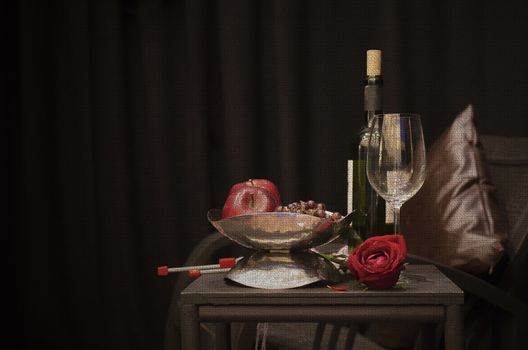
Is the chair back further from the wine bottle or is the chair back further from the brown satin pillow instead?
the wine bottle

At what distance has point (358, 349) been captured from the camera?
4.59ft

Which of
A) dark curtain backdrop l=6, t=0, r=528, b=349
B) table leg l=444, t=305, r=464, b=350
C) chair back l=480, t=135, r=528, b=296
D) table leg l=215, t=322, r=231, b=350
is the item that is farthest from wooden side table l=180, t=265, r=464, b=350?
dark curtain backdrop l=6, t=0, r=528, b=349

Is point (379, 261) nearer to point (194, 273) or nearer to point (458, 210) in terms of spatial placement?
point (194, 273)

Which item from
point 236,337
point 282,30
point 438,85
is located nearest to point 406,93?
point 438,85

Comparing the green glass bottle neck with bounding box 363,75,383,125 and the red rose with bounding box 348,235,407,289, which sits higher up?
the green glass bottle neck with bounding box 363,75,383,125

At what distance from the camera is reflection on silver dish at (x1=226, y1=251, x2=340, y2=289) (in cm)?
99

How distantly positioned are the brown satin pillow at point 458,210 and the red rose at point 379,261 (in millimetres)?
433

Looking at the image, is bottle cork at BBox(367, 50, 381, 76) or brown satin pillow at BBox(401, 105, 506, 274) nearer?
bottle cork at BBox(367, 50, 381, 76)

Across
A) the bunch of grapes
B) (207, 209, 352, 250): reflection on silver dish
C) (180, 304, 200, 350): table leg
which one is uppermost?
the bunch of grapes

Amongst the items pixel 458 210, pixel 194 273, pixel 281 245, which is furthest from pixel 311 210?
pixel 458 210

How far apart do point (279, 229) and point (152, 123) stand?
1.41m

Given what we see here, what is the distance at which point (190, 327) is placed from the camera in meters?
0.99

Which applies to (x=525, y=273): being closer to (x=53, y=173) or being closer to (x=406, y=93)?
→ (x=406, y=93)

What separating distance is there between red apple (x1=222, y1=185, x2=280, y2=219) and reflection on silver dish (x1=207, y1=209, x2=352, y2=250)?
0.09m
